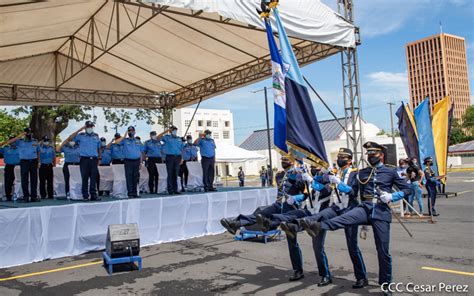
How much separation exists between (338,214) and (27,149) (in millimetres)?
8520

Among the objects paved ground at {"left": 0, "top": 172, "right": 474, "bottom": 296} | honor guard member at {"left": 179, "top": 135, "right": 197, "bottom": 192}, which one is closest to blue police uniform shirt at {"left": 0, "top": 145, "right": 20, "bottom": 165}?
paved ground at {"left": 0, "top": 172, "right": 474, "bottom": 296}

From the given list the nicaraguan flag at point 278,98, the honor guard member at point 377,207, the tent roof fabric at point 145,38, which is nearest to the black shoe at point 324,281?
the honor guard member at point 377,207

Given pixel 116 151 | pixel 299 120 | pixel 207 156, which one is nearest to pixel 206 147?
pixel 207 156

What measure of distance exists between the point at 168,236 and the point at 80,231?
84.5 inches

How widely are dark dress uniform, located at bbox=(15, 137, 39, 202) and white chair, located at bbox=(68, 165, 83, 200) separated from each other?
881mm

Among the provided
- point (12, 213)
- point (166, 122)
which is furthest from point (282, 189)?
point (166, 122)

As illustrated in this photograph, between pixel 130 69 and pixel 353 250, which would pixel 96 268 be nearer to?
pixel 353 250

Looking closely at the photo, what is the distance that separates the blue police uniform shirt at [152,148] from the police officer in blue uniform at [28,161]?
3.05 m

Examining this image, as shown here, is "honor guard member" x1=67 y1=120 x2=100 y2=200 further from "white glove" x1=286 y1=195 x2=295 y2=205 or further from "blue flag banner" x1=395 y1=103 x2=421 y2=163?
"blue flag banner" x1=395 y1=103 x2=421 y2=163

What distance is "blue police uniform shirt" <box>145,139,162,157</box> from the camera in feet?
39.8

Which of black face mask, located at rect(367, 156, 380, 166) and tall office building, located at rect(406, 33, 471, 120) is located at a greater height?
tall office building, located at rect(406, 33, 471, 120)

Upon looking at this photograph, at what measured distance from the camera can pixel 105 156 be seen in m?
12.6

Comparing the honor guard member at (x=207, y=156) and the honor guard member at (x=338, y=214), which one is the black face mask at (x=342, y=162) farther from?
the honor guard member at (x=207, y=156)

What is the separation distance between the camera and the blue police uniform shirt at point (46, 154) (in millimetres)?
11031
